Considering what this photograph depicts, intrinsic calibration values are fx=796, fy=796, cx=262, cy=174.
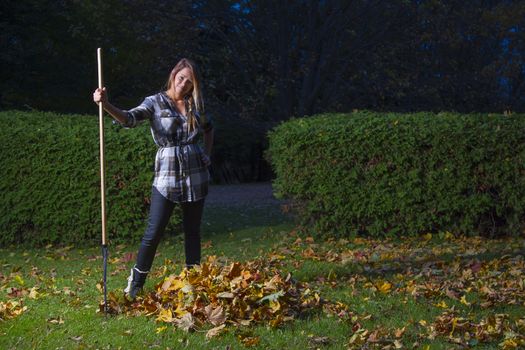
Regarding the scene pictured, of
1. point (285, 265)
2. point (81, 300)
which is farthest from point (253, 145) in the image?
point (81, 300)

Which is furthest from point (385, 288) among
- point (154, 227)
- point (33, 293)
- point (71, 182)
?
point (71, 182)

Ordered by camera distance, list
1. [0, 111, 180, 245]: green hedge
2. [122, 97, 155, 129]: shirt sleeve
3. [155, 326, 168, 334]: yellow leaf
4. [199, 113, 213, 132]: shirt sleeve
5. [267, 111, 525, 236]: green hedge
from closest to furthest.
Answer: [155, 326, 168, 334]: yellow leaf, [122, 97, 155, 129]: shirt sleeve, [199, 113, 213, 132]: shirt sleeve, [267, 111, 525, 236]: green hedge, [0, 111, 180, 245]: green hedge

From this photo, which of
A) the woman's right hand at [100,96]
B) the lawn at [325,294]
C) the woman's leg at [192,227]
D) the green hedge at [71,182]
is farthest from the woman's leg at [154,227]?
the green hedge at [71,182]

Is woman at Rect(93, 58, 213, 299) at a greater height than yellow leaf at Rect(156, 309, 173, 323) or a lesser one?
greater

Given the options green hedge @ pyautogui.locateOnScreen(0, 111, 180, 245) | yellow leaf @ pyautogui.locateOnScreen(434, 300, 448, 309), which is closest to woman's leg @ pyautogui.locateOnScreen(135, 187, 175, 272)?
yellow leaf @ pyautogui.locateOnScreen(434, 300, 448, 309)

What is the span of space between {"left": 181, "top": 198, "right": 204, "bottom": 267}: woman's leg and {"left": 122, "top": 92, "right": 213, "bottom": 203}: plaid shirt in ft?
0.39

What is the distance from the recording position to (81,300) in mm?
6254

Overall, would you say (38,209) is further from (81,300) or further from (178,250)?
(81,300)

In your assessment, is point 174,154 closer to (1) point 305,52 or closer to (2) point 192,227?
(2) point 192,227

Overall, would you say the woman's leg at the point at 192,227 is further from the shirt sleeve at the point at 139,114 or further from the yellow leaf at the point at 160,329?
the yellow leaf at the point at 160,329

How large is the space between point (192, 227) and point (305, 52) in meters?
9.36

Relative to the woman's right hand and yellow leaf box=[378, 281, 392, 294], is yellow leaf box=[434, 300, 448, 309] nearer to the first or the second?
yellow leaf box=[378, 281, 392, 294]

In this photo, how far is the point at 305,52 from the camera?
15047 mm

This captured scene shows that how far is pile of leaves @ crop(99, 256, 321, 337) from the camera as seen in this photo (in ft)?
16.9
